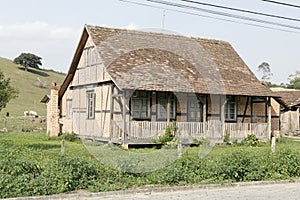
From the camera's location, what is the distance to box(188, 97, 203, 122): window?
2748cm

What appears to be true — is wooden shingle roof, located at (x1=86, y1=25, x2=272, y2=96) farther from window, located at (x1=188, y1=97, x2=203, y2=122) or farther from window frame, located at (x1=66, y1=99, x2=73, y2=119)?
window frame, located at (x1=66, y1=99, x2=73, y2=119)

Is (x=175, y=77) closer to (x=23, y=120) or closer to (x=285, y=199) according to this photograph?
(x=285, y=199)

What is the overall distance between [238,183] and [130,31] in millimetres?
18074

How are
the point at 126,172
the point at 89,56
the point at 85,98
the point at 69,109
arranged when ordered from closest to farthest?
the point at 126,172 → the point at 89,56 → the point at 85,98 → the point at 69,109

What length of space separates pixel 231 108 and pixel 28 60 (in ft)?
230

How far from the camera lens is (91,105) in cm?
2819

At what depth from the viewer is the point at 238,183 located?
43.4 feet

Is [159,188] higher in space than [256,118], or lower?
lower

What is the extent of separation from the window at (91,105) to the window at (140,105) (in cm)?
327

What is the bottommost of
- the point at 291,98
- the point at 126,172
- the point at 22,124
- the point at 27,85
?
the point at 126,172

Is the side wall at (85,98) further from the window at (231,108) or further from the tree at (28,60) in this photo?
the tree at (28,60)

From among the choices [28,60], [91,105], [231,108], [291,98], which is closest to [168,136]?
[91,105]

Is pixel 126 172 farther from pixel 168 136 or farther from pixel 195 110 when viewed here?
Result: pixel 195 110

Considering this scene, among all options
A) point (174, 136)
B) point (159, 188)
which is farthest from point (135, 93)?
point (159, 188)
